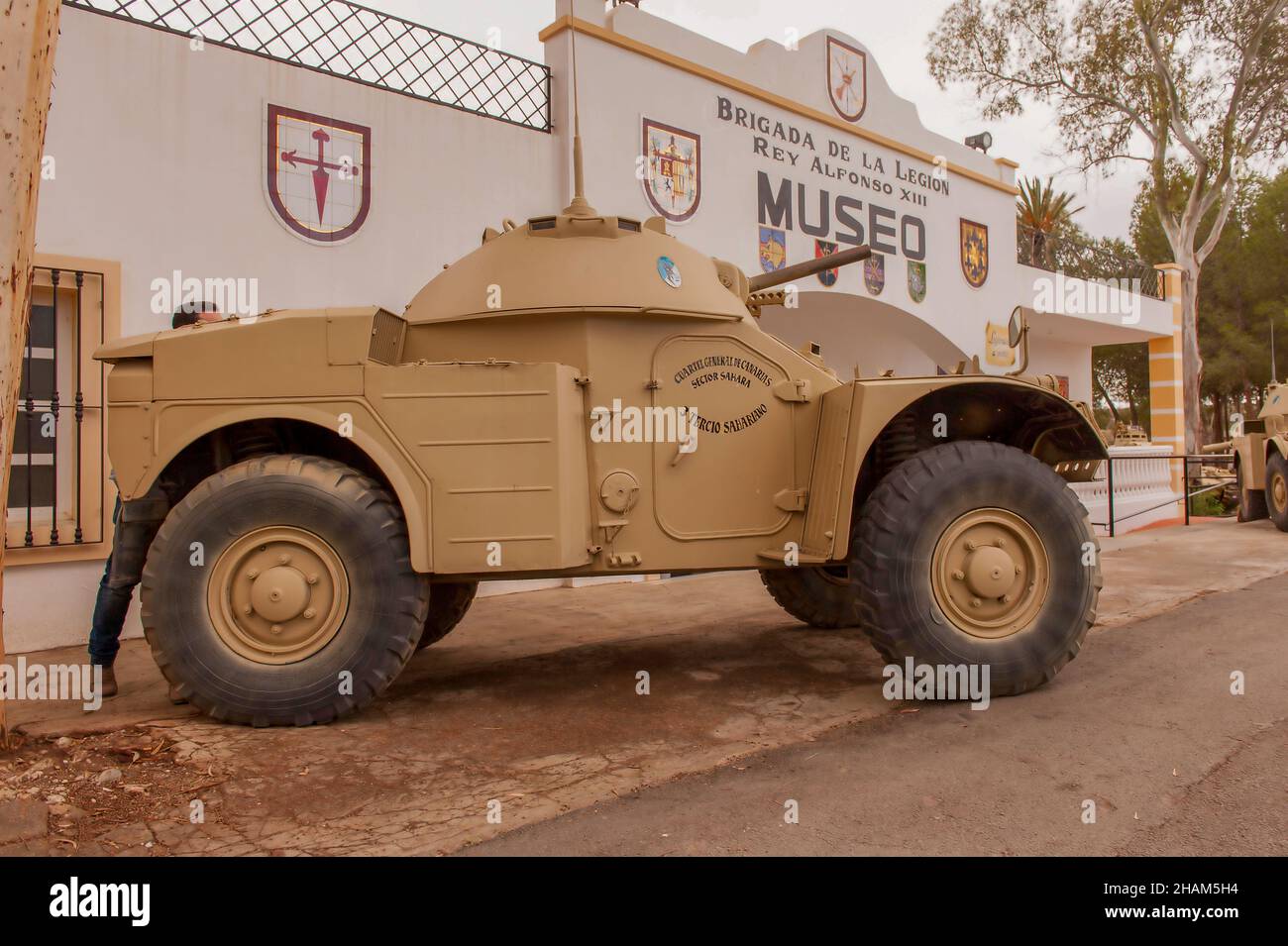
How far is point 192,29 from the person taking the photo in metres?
6.20

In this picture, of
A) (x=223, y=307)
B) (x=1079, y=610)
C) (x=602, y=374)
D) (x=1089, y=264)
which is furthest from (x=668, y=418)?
(x=1089, y=264)

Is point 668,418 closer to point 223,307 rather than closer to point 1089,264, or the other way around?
point 223,307

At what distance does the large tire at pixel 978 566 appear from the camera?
3.89 m

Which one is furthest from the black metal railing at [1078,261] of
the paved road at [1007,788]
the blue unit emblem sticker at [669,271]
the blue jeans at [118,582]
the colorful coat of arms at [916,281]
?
the blue jeans at [118,582]

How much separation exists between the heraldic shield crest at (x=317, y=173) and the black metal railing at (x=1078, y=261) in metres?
10.2

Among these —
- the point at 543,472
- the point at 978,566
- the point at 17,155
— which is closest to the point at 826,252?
the point at 978,566

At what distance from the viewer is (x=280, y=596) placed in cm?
366

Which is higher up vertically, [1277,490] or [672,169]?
[672,169]

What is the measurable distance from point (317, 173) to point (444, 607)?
3.50 m

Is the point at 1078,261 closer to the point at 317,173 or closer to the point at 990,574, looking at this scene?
the point at 317,173

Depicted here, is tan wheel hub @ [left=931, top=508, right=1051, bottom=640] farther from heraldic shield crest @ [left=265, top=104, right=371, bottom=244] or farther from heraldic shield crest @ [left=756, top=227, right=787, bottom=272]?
heraldic shield crest @ [left=756, top=227, right=787, bottom=272]

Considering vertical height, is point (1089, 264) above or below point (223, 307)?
above

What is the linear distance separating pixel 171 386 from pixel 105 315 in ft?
7.94

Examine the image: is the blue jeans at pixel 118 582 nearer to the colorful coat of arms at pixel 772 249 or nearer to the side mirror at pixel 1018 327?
the side mirror at pixel 1018 327
